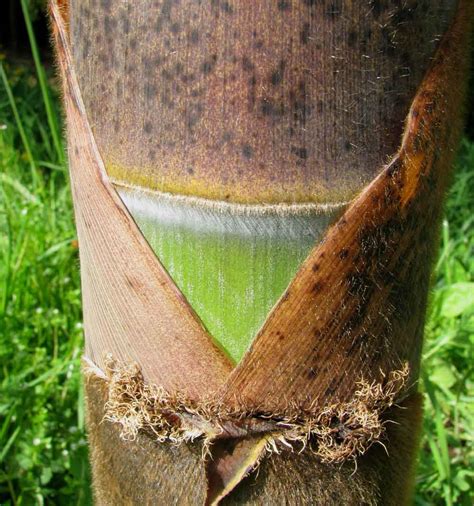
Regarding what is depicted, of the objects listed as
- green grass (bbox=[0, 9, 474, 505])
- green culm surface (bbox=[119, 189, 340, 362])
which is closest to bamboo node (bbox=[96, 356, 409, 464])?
green culm surface (bbox=[119, 189, 340, 362])

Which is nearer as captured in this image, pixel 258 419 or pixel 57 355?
pixel 258 419

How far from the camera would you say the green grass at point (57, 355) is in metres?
2.04

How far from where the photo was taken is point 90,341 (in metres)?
1.05

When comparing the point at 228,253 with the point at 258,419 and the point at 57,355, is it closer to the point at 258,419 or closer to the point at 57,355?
the point at 258,419

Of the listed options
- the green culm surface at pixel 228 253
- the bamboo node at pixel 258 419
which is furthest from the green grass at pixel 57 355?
the green culm surface at pixel 228 253

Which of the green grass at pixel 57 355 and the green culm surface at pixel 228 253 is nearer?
the green culm surface at pixel 228 253

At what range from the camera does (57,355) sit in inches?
100.0

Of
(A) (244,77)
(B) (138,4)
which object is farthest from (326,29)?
(B) (138,4)

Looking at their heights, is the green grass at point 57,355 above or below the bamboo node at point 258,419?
below

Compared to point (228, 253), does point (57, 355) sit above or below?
below

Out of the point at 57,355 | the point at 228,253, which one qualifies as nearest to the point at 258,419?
the point at 228,253

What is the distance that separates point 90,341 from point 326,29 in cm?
55

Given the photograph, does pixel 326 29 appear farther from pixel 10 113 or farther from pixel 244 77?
pixel 10 113

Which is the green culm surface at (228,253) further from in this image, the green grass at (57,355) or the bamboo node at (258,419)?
the green grass at (57,355)
